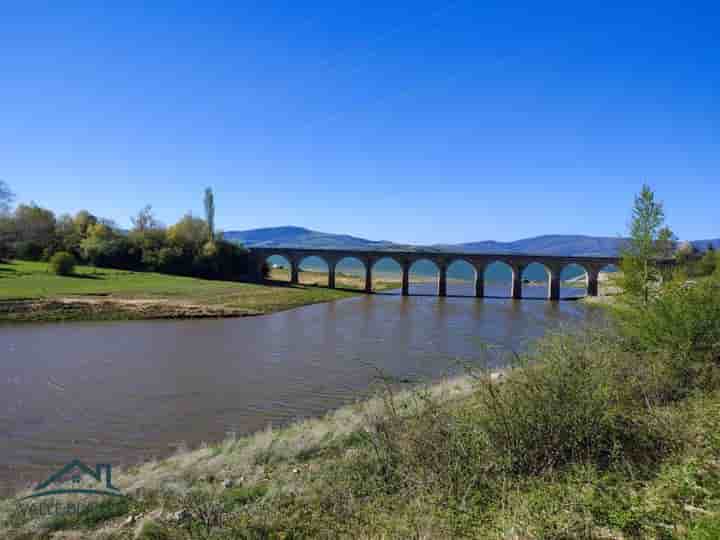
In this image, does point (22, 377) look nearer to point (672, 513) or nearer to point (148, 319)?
point (148, 319)

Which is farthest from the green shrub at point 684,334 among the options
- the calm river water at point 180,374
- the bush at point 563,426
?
the calm river water at point 180,374

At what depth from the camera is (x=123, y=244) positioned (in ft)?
182

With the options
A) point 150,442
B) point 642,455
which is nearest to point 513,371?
point 642,455

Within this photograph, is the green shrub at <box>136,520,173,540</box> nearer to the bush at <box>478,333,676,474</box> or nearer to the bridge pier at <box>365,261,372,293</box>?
the bush at <box>478,333,676,474</box>

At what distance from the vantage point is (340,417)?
9828 millimetres

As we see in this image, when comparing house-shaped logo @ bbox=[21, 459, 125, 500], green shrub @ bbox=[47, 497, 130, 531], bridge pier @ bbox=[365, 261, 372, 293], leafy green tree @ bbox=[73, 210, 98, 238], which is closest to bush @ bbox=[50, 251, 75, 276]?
leafy green tree @ bbox=[73, 210, 98, 238]

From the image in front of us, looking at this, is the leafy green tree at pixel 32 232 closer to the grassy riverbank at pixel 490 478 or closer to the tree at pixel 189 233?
the tree at pixel 189 233

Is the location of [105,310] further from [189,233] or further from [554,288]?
[554,288]

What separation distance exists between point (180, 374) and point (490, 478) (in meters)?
13.2

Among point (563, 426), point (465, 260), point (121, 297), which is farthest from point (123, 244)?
point (563, 426)

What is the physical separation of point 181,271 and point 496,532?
56989 mm

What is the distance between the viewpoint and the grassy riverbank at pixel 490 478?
4109mm

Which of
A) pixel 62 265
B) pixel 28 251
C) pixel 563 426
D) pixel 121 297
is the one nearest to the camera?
pixel 563 426

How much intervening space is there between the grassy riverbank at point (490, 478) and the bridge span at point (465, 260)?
53126 millimetres
